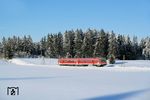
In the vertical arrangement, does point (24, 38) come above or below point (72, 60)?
above

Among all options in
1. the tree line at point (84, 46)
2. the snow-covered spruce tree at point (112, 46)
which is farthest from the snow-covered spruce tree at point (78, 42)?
the snow-covered spruce tree at point (112, 46)

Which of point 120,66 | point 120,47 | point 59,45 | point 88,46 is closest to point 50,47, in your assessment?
point 59,45

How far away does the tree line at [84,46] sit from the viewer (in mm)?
121000

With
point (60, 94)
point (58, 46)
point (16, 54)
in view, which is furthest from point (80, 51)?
point (60, 94)

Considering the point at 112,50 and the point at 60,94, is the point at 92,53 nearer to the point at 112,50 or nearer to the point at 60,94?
the point at 112,50

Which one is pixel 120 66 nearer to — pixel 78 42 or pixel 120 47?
pixel 120 47

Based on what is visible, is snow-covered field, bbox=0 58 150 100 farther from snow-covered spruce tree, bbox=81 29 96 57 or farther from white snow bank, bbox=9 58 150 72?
snow-covered spruce tree, bbox=81 29 96 57

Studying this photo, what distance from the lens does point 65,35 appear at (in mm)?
138125

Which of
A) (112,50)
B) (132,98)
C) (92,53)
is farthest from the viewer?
(92,53)

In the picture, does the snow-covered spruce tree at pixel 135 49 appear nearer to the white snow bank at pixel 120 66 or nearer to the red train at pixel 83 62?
the white snow bank at pixel 120 66

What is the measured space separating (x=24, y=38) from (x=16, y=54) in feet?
41.7

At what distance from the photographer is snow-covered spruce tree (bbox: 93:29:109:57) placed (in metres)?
121

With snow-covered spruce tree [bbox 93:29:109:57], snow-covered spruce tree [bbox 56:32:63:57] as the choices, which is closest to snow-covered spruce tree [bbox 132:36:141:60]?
snow-covered spruce tree [bbox 93:29:109:57]

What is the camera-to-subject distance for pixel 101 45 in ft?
396
